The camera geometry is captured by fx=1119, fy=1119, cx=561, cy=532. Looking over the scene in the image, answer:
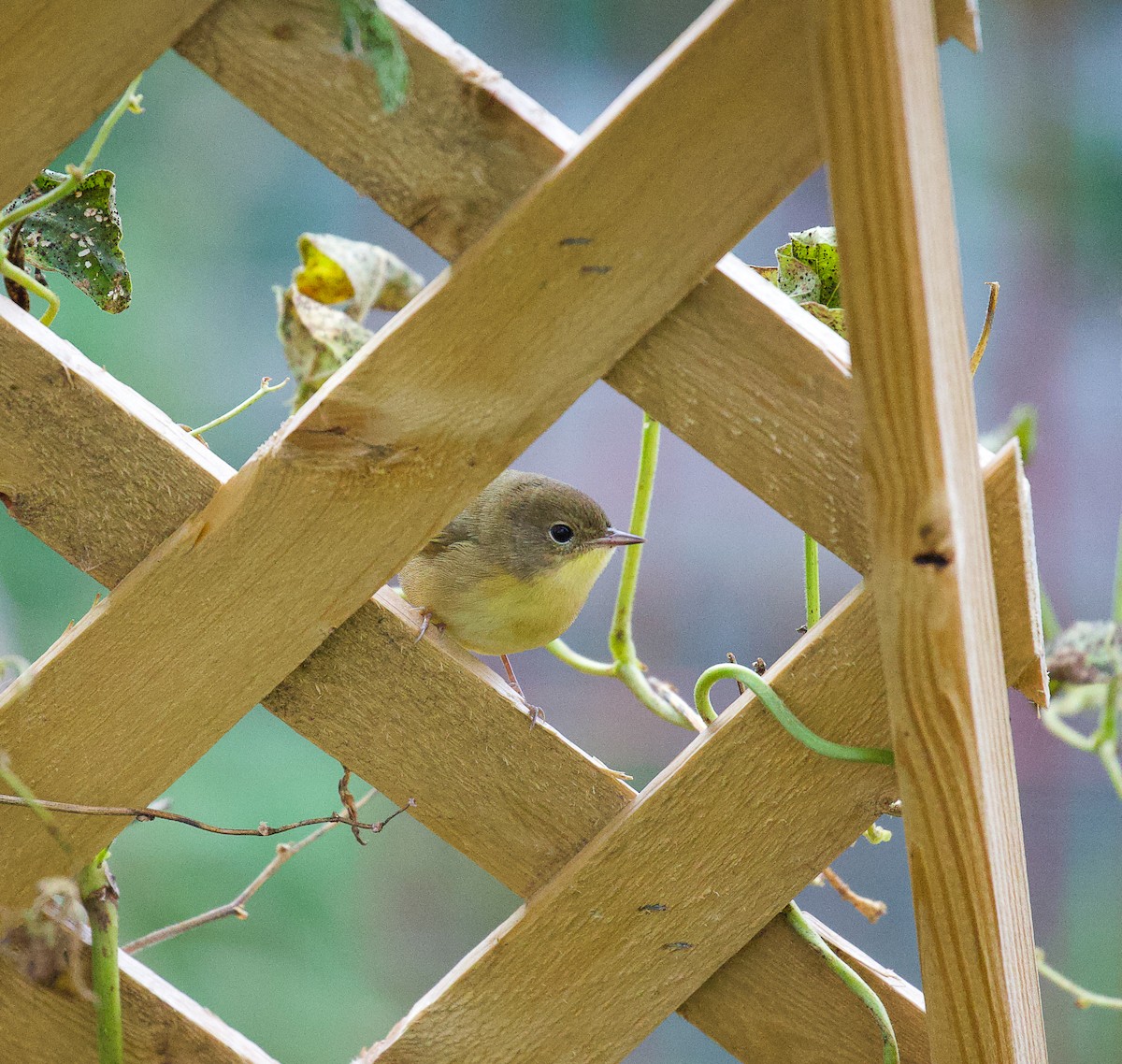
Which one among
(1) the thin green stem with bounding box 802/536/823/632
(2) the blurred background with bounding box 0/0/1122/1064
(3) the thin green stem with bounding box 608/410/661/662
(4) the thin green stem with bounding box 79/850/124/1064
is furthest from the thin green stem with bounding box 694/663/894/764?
(2) the blurred background with bounding box 0/0/1122/1064

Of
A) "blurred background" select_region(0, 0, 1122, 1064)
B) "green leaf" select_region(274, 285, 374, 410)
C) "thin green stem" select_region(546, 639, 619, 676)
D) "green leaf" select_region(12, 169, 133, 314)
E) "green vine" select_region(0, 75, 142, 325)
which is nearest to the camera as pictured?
"green vine" select_region(0, 75, 142, 325)

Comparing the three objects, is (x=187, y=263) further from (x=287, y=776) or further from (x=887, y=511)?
(x=887, y=511)

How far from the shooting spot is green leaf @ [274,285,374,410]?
1.00 m

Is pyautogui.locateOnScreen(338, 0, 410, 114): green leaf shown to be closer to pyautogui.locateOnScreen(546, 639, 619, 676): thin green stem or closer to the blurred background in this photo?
pyautogui.locateOnScreen(546, 639, 619, 676): thin green stem

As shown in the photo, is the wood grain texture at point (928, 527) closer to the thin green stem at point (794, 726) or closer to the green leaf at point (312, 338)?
the thin green stem at point (794, 726)

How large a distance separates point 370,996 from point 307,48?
2494 millimetres

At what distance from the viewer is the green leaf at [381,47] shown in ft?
2.11

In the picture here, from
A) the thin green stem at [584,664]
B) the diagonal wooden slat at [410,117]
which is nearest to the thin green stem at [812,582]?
the thin green stem at [584,664]

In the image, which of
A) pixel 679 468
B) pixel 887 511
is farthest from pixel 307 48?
pixel 679 468

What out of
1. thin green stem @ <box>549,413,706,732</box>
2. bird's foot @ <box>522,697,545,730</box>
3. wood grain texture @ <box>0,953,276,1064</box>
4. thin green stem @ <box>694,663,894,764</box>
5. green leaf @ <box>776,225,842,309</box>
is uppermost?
green leaf @ <box>776,225,842,309</box>

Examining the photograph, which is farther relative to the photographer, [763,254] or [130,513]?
[763,254]

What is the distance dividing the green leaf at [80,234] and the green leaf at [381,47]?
0.33 m

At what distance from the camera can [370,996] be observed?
8.96 feet

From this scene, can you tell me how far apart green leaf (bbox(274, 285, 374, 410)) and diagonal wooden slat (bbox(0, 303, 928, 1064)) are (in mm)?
181
